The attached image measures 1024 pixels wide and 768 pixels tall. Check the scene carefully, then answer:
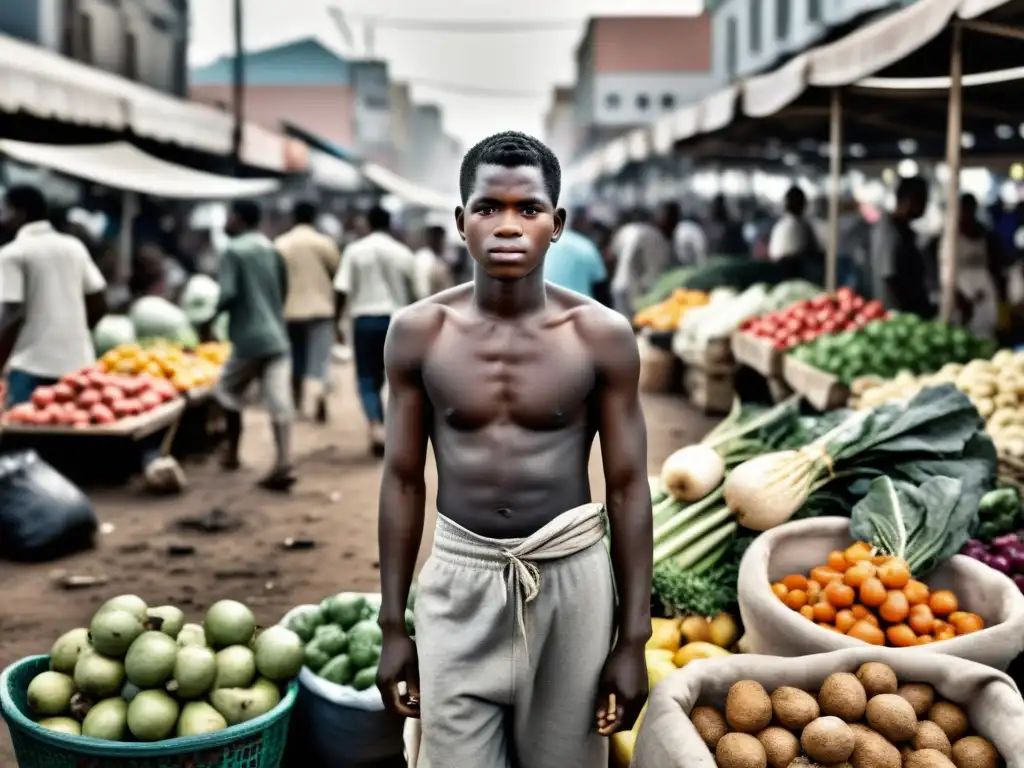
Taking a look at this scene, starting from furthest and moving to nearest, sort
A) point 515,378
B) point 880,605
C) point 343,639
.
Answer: point 343,639
point 880,605
point 515,378

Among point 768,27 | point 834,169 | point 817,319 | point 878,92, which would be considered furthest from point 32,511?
point 768,27

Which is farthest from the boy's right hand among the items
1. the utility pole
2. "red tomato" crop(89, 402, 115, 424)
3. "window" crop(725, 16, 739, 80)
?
"window" crop(725, 16, 739, 80)

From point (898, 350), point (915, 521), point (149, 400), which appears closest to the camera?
point (915, 521)

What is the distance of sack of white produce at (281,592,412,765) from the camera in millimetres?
3492

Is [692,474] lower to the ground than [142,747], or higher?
higher

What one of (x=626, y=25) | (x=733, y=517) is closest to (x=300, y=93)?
(x=626, y=25)

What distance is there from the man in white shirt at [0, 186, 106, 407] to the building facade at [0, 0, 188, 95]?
1138 cm

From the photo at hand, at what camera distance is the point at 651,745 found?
2584mm

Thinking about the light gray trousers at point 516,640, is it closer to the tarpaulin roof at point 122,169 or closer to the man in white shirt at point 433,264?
the tarpaulin roof at point 122,169

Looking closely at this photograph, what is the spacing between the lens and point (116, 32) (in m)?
21.1

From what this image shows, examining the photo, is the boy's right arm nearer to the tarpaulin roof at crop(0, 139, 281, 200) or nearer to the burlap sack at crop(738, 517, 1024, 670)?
the burlap sack at crop(738, 517, 1024, 670)

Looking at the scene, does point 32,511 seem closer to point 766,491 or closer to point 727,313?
point 766,491

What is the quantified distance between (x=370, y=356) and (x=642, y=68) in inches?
1858

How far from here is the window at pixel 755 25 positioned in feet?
103
